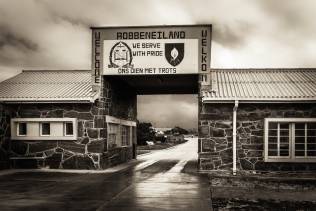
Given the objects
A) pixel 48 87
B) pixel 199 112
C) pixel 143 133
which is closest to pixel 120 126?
pixel 48 87

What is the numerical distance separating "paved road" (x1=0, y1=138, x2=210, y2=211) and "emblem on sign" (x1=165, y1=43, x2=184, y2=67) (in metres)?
5.00

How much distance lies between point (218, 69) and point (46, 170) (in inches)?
379

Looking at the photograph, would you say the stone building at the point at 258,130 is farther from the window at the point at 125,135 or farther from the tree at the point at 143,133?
the tree at the point at 143,133

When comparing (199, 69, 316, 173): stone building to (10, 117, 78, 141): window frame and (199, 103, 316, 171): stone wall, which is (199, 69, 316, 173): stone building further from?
(10, 117, 78, 141): window frame

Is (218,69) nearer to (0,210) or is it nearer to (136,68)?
(136,68)

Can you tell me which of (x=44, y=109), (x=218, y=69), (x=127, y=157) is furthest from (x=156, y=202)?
(x=127, y=157)

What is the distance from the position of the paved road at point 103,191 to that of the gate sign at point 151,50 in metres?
4.71

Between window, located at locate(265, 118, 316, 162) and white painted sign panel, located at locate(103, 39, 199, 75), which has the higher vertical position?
white painted sign panel, located at locate(103, 39, 199, 75)

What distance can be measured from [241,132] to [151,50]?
5309 mm

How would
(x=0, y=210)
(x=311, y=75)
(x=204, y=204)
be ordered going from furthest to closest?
(x=311, y=75) < (x=204, y=204) < (x=0, y=210)

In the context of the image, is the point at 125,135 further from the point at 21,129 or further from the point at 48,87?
the point at 21,129

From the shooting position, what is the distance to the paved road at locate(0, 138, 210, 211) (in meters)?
9.65

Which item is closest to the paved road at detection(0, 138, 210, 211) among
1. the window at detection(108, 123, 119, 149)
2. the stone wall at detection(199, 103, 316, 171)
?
the stone wall at detection(199, 103, 316, 171)

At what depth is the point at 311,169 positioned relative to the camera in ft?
53.3
